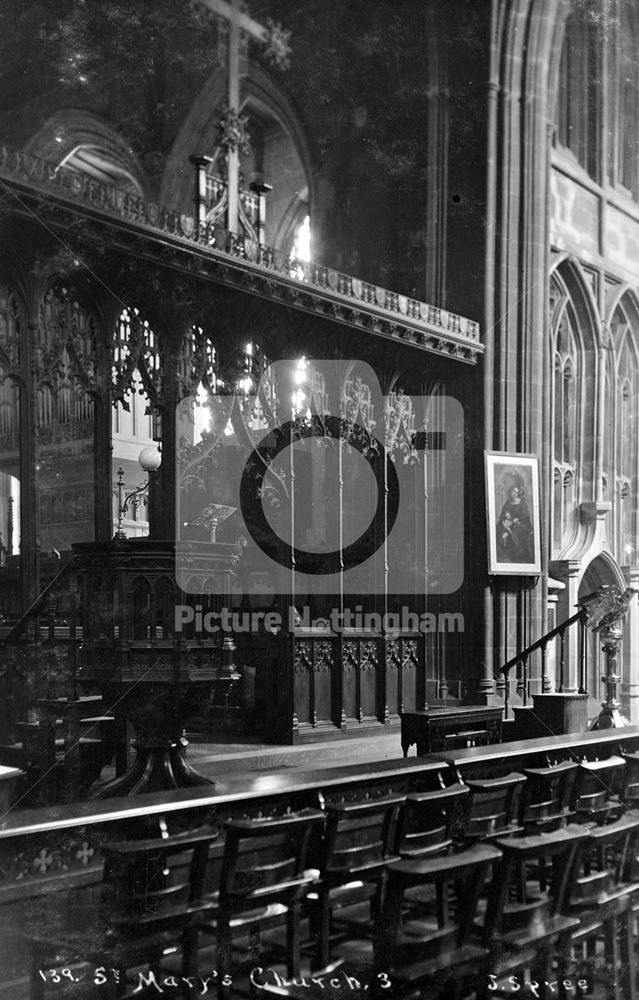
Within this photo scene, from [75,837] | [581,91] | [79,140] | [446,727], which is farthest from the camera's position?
[79,140]

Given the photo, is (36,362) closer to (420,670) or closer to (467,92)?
(420,670)

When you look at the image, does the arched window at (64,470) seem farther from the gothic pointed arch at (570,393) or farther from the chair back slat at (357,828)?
the gothic pointed arch at (570,393)

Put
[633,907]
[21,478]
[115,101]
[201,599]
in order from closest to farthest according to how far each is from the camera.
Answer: [633,907] < [21,478] < [201,599] < [115,101]

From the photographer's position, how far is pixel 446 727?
25.0ft

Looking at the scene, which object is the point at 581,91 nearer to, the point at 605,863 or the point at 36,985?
the point at 605,863

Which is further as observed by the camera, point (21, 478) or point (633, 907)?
point (21, 478)

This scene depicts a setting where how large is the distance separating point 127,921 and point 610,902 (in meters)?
2.80

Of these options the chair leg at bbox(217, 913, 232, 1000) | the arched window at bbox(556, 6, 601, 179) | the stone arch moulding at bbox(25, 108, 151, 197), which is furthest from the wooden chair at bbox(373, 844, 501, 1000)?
the stone arch moulding at bbox(25, 108, 151, 197)

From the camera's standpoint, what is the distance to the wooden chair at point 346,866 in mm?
4480

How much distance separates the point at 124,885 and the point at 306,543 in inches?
227

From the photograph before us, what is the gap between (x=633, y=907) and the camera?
18.1ft

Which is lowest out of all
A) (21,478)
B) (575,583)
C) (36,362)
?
(575,583)

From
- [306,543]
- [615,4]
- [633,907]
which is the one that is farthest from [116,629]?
[615,4]

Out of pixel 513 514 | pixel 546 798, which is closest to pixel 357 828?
pixel 546 798
